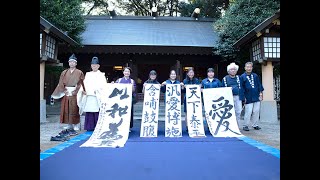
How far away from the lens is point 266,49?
8164 mm

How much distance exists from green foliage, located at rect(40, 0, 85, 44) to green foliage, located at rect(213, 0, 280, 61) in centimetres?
579

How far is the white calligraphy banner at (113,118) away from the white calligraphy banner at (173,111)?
86 centimetres

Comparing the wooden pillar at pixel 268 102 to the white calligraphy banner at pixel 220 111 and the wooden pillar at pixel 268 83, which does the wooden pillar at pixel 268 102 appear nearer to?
the wooden pillar at pixel 268 83

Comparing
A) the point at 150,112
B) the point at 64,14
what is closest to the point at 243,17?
the point at 150,112

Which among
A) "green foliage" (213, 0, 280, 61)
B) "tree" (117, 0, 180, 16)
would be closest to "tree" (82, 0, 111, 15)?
"tree" (117, 0, 180, 16)

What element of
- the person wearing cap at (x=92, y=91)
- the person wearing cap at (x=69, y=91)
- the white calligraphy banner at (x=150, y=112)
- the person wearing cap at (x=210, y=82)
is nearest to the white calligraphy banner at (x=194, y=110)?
the person wearing cap at (x=210, y=82)

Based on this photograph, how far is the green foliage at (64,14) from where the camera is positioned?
8.93 meters

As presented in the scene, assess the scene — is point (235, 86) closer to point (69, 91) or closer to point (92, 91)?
point (92, 91)

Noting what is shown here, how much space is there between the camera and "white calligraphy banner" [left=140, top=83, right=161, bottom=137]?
5.49 metres

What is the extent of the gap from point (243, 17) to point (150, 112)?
5.96m

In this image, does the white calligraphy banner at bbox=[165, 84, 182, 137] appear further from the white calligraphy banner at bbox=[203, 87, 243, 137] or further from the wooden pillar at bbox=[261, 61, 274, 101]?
the wooden pillar at bbox=[261, 61, 274, 101]
